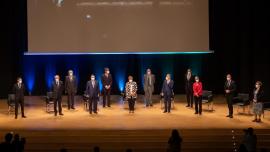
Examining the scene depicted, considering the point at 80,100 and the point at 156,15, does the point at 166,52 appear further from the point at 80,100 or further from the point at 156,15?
the point at 80,100

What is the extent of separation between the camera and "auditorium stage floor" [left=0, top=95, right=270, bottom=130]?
14977 mm

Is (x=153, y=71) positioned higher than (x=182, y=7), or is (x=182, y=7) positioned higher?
(x=182, y=7)

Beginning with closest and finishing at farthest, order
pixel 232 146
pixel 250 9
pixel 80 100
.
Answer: pixel 232 146, pixel 250 9, pixel 80 100

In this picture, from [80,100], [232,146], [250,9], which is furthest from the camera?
[80,100]

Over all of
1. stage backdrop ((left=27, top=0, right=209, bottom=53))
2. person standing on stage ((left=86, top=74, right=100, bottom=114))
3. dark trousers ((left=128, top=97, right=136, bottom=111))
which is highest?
stage backdrop ((left=27, top=0, right=209, bottom=53))

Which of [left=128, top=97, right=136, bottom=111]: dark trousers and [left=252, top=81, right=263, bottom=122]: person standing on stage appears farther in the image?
[left=128, top=97, right=136, bottom=111]: dark trousers

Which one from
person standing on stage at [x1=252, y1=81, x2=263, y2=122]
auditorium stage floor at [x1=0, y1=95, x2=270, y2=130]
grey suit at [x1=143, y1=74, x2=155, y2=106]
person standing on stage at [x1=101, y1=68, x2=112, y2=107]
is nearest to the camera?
auditorium stage floor at [x1=0, y1=95, x2=270, y2=130]

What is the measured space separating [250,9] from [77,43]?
657 centimetres

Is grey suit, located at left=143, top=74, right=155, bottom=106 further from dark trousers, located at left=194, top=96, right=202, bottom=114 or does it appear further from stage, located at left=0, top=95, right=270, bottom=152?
dark trousers, located at left=194, top=96, right=202, bottom=114

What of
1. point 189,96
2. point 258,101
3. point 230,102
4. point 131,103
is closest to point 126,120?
point 131,103

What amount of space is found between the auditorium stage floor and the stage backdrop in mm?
2505

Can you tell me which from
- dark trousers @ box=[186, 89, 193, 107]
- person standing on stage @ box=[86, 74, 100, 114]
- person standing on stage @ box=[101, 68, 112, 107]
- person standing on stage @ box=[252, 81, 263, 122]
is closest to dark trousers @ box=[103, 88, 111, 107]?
person standing on stage @ box=[101, 68, 112, 107]

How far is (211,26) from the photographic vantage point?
20.8 m

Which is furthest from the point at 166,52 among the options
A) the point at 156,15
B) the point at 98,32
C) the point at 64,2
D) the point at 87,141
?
the point at 87,141
